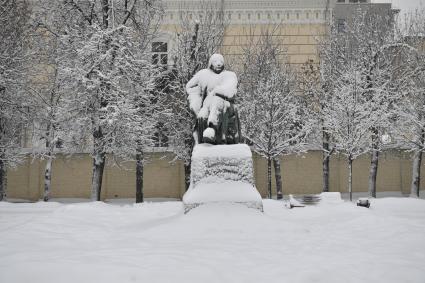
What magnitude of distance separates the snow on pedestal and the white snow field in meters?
0.35

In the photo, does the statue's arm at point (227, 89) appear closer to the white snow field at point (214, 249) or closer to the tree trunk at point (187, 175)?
the white snow field at point (214, 249)

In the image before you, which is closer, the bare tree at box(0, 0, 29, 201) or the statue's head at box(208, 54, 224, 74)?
the statue's head at box(208, 54, 224, 74)

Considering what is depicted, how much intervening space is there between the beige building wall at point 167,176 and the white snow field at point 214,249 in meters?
11.5

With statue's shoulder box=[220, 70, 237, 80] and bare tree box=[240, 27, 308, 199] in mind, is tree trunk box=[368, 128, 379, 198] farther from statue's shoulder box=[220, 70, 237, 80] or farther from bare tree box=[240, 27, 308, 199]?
statue's shoulder box=[220, 70, 237, 80]

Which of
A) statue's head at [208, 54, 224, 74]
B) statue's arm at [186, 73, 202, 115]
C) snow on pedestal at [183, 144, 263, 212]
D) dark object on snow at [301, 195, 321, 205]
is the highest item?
statue's head at [208, 54, 224, 74]

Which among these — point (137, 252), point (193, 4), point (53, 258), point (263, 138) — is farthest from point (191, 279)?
point (193, 4)

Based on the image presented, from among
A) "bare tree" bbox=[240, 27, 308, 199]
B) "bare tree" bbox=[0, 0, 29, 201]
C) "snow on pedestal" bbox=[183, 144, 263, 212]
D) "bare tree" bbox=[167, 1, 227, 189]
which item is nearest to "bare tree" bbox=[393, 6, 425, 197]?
"bare tree" bbox=[240, 27, 308, 199]

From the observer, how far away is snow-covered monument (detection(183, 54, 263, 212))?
7.56 m

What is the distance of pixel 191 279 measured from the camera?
4.12 meters

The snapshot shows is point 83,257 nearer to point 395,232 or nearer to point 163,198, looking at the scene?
point 395,232

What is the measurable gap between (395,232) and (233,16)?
19102 millimetres

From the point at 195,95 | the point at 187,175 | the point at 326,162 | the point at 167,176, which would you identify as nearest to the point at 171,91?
the point at 187,175

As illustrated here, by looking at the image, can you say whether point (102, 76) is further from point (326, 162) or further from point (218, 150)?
point (326, 162)

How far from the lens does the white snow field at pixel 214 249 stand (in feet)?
13.8
